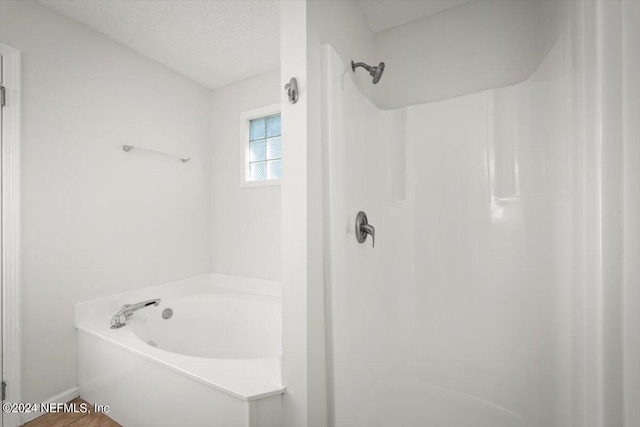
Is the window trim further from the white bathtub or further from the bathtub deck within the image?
the bathtub deck

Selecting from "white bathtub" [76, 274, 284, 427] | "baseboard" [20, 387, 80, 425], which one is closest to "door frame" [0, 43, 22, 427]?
"baseboard" [20, 387, 80, 425]

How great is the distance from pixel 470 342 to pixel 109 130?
2.72 meters

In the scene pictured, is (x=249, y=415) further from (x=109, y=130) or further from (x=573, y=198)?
(x=109, y=130)

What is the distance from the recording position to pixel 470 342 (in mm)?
1538

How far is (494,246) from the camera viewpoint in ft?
4.87

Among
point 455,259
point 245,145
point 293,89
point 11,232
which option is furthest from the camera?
point 245,145

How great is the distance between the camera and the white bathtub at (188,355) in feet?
3.56

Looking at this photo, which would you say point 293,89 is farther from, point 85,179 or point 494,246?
point 85,179

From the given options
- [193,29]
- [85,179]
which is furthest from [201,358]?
[193,29]

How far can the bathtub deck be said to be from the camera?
1.45 m

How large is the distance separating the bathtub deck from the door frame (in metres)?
0.10

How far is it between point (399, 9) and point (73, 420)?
10.1ft

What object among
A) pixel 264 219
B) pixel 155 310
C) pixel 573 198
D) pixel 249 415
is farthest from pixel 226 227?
pixel 573 198

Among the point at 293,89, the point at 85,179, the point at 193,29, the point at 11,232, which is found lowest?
the point at 11,232
